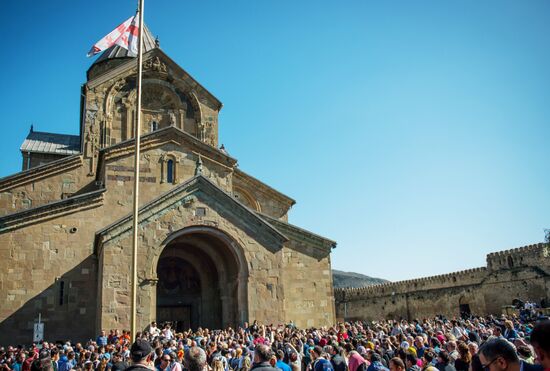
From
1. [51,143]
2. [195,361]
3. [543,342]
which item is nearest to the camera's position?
[543,342]

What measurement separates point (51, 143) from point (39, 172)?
7.35 metres

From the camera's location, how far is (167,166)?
2273 centimetres

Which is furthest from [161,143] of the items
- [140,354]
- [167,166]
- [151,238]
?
[140,354]

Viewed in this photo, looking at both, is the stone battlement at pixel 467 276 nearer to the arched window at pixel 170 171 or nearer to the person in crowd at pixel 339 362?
the arched window at pixel 170 171

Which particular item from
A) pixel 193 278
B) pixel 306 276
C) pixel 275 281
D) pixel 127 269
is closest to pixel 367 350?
pixel 275 281

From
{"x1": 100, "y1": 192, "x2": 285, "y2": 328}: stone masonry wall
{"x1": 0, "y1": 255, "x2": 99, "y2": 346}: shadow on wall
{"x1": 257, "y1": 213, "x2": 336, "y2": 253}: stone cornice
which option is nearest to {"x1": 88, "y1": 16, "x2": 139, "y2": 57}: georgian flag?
{"x1": 100, "y1": 192, "x2": 285, "y2": 328}: stone masonry wall

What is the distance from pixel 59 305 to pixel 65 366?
8.62m

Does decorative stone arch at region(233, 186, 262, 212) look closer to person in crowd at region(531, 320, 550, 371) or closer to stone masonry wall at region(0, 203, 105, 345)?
stone masonry wall at region(0, 203, 105, 345)

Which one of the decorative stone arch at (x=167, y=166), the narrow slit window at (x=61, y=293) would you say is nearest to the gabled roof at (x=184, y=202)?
the narrow slit window at (x=61, y=293)

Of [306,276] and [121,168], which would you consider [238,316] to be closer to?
[306,276]

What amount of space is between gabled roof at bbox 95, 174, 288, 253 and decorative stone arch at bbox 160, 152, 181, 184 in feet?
13.1

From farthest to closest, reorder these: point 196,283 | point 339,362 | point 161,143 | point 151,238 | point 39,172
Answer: point 39,172
point 161,143
point 196,283
point 151,238
point 339,362

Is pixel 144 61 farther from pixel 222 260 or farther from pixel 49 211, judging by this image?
pixel 222 260

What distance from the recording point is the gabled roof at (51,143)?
29.5 metres
